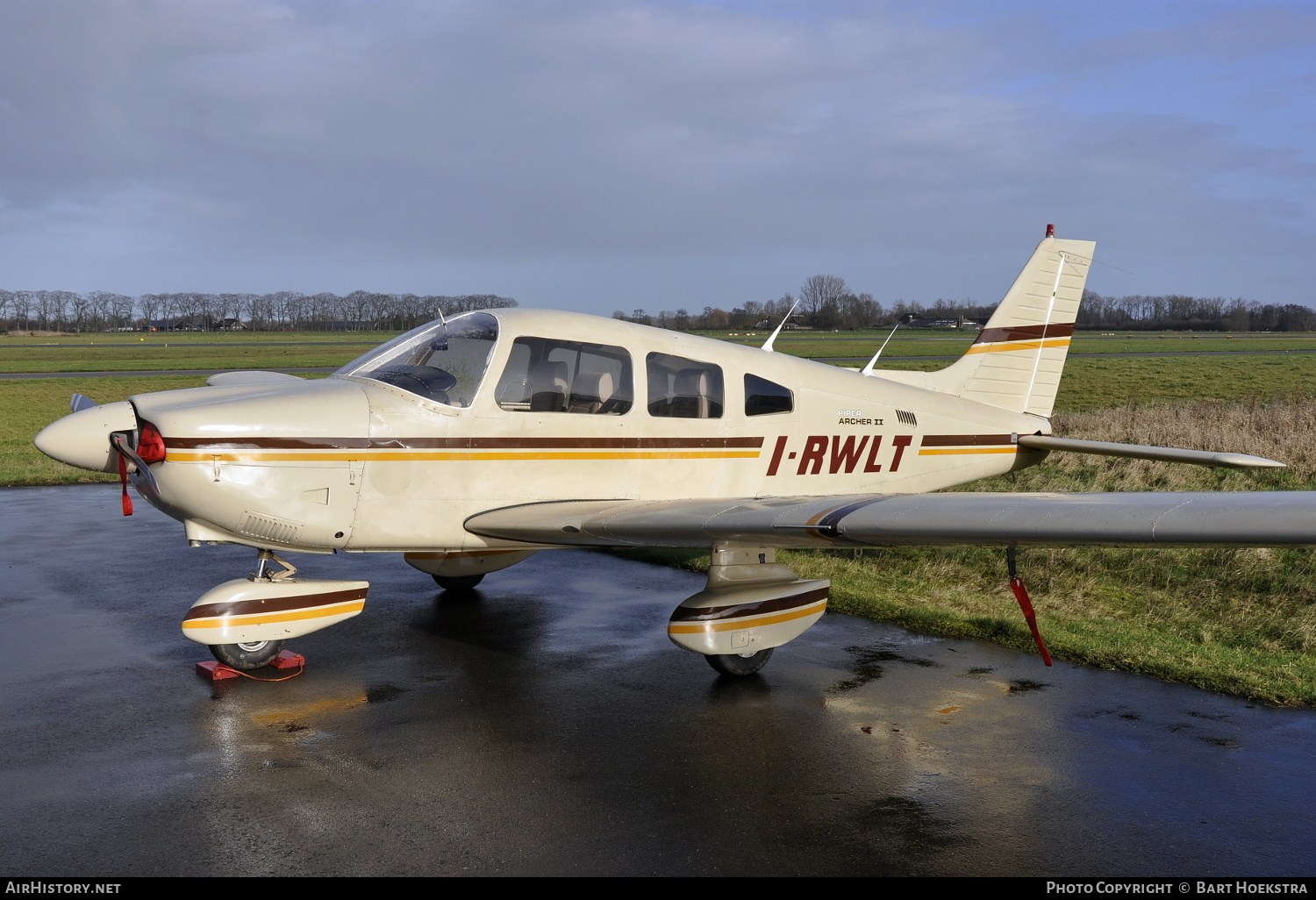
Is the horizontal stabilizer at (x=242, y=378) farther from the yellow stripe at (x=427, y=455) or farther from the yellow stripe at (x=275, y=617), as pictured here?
the yellow stripe at (x=275, y=617)

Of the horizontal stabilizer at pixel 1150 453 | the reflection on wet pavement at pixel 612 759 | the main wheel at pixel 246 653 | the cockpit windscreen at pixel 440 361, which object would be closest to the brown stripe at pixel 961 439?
the horizontal stabilizer at pixel 1150 453

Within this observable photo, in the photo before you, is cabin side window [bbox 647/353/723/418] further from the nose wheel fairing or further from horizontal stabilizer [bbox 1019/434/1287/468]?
horizontal stabilizer [bbox 1019/434/1287/468]

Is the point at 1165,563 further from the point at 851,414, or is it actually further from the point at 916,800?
the point at 916,800

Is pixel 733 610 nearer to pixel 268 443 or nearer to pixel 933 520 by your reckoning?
pixel 933 520

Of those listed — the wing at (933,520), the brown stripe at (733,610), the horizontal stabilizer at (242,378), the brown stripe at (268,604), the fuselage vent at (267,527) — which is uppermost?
the horizontal stabilizer at (242,378)

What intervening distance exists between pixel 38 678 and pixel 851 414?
20.8 feet

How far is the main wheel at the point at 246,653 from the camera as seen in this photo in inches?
270

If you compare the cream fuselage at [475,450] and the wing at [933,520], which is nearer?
the wing at [933,520]

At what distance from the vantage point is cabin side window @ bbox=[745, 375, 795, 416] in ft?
26.6

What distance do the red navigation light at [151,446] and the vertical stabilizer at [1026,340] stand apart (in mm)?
6523

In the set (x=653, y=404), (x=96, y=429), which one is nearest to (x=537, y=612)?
(x=653, y=404)

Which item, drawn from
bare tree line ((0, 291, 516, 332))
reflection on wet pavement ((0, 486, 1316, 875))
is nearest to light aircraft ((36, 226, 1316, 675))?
reflection on wet pavement ((0, 486, 1316, 875))

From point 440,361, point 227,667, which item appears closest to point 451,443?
point 440,361

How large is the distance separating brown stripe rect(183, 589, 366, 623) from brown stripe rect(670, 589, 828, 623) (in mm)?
2264
